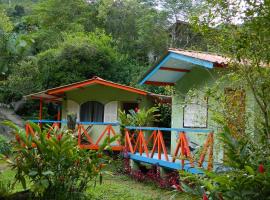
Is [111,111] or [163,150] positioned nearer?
[163,150]

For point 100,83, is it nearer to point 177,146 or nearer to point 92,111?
point 92,111

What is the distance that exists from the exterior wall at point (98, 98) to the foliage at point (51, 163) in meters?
9.15

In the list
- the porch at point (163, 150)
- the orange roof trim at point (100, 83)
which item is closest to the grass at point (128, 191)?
the porch at point (163, 150)

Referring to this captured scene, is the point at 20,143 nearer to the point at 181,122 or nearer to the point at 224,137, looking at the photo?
the point at 224,137

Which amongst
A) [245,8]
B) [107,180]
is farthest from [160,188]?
[245,8]

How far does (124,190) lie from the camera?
891cm

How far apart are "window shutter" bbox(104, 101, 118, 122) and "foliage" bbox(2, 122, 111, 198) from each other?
31.2 feet

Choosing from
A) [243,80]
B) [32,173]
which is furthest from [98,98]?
[243,80]

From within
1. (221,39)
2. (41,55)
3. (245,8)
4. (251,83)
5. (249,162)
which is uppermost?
(41,55)

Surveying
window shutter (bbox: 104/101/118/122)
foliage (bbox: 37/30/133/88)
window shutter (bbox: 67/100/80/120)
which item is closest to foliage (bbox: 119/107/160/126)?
window shutter (bbox: 104/101/118/122)

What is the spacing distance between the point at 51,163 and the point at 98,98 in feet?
33.3

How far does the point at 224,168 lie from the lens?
527 cm

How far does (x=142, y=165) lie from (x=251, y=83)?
7.23 meters

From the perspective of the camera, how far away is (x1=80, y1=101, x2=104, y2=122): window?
16391mm
